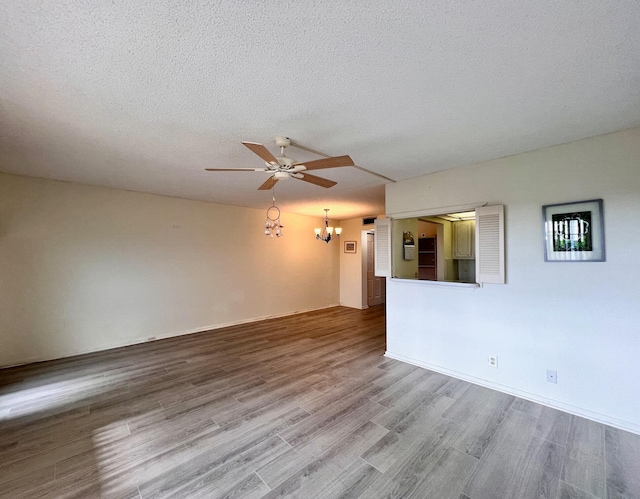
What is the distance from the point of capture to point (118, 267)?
14.3 ft

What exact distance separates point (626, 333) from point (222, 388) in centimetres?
393

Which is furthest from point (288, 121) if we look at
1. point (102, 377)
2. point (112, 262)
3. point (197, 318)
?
→ point (197, 318)

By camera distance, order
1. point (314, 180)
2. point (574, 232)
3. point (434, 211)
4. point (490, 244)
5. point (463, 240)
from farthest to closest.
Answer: point (463, 240) < point (434, 211) < point (490, 244) < point (314, 180) < point (574, 232)

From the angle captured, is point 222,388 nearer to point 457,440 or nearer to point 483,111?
point 457,440

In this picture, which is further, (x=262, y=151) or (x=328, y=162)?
(x=328, y=162)

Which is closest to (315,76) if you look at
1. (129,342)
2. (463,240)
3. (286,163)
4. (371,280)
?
(286,163)

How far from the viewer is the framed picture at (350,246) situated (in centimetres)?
742

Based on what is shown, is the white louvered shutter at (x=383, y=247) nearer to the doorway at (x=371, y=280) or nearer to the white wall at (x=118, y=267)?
the white wall at (x=118, y=267)

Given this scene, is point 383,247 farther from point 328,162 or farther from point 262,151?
point 262,151

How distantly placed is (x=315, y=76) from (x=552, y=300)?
118 inches

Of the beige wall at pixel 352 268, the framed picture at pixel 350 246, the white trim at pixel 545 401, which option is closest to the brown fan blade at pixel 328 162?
the white trim at pixel 545 401

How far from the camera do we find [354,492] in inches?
64.2

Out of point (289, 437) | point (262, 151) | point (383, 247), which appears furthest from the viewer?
point (383, 247)

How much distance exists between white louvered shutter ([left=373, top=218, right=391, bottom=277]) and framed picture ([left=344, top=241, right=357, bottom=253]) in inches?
131
